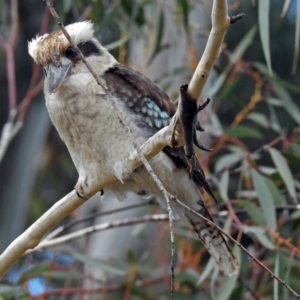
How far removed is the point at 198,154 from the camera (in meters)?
2.51

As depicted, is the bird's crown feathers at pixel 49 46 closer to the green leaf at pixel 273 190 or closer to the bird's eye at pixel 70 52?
the bird's eye at pixel 70 52

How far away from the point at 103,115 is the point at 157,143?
0.45 m

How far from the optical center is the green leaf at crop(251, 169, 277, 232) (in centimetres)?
208

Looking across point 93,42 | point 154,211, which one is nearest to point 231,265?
point 93,42

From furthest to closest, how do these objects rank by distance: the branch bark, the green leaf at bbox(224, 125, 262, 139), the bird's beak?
the green leaf at bbox(224, 125, 262, 139)
the bird's beak
the branch bark

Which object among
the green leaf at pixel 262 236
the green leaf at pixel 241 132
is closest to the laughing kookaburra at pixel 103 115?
the green leaf at pixel 262 236

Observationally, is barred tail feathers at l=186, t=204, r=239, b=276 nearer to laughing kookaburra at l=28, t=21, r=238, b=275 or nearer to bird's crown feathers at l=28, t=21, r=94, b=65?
laughing kookaburra at l=28, t=21, r=238, b=275

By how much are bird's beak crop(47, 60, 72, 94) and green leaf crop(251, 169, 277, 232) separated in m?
0.70

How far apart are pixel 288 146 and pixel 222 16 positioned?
1.28m

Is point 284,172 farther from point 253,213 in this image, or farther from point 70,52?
point 70,52

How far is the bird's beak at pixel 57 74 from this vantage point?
1717 millimetres

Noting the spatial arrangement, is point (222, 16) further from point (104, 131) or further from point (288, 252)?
point (288, 252)

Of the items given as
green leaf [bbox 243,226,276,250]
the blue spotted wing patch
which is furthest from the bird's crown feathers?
green leaf [bbox 243,226,276,250]

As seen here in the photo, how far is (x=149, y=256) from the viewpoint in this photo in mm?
3227
